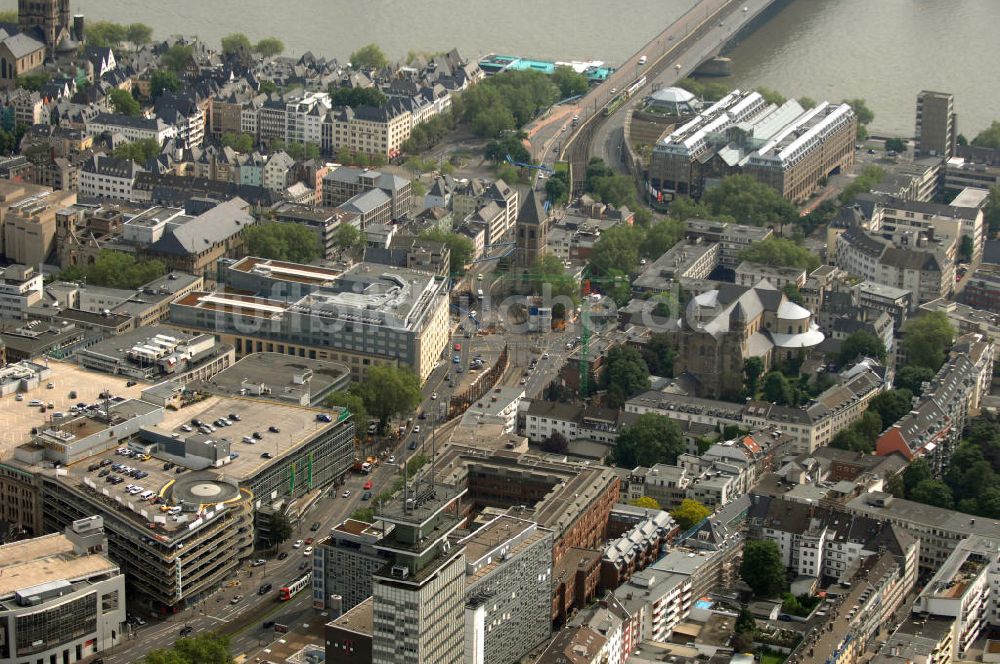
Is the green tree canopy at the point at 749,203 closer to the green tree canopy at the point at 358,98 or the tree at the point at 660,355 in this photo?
the tree at the point at 660,355

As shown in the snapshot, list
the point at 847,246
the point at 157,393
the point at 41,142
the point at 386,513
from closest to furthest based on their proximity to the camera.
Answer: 1. the point at 386,513
2. the point at 157,393
3. the point at 847,246
4. the point at 41,142

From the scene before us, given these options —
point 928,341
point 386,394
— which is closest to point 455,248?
point 386,394

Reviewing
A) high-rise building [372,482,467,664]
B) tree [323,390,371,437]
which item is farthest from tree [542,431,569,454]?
high-rise building [372,482,467,664]

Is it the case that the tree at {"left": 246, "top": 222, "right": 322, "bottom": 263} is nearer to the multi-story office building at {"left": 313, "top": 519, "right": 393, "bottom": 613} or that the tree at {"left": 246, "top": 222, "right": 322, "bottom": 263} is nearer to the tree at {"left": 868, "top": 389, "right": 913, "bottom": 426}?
the tree at {"left": 868, "top": 389, "right": 913, "bottom": 426}

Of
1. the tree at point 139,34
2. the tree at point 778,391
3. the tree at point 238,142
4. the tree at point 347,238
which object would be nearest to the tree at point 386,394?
the tree at point 778,391

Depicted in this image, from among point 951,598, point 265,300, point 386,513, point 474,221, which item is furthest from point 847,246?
point 386,513

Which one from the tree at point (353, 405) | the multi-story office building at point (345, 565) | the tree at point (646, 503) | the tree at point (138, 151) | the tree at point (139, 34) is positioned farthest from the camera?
the tree at point (139, 34)

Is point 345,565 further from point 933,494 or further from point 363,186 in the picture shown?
point 363,186

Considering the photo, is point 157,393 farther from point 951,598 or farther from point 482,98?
point 482,98
